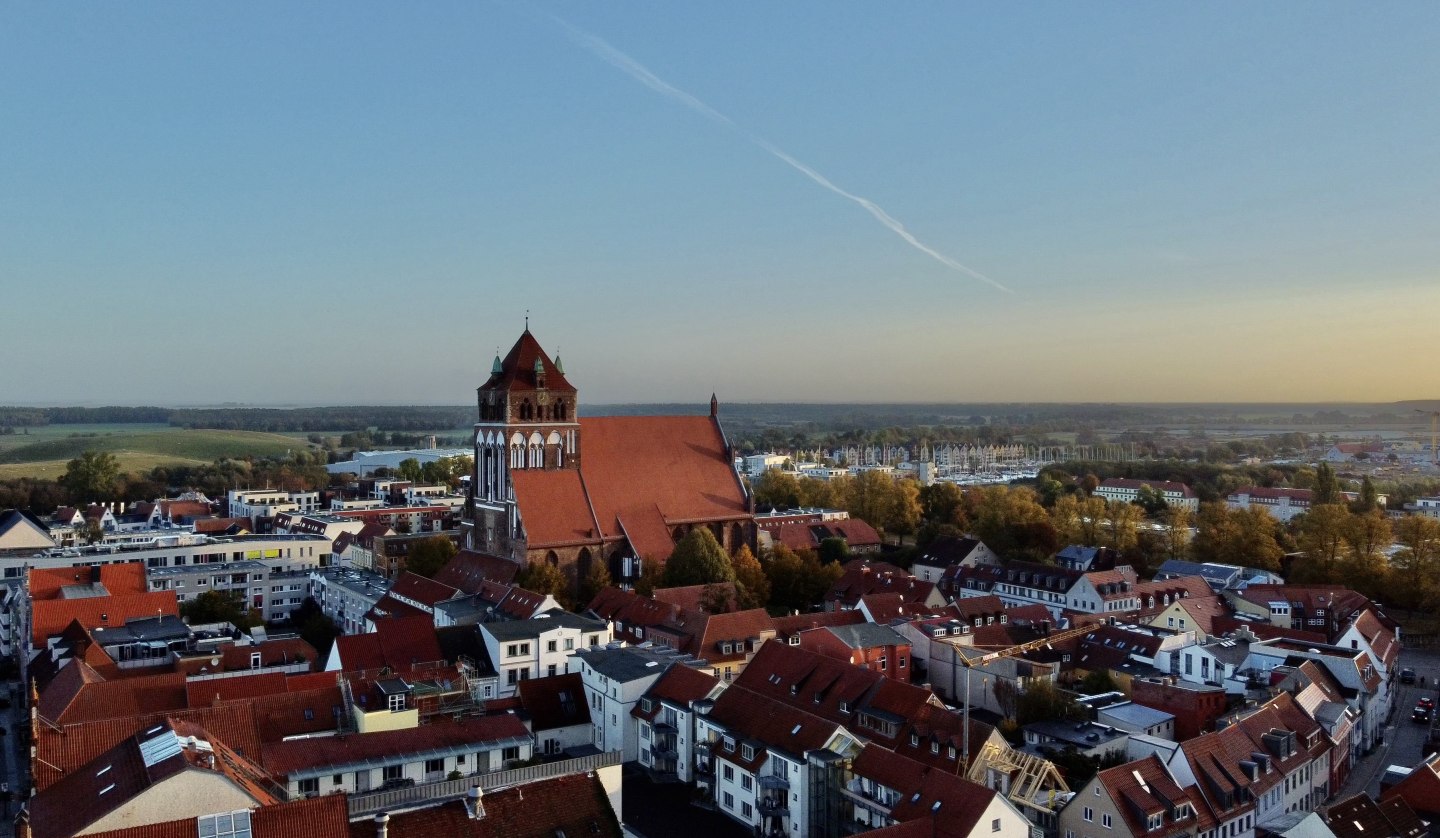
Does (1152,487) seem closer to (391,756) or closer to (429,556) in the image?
(429,556)

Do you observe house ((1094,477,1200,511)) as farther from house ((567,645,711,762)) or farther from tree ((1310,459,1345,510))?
house ((567,645,711,762))

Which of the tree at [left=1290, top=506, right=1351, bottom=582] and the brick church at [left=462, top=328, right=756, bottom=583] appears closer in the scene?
the brick church at [left=462, top=328, right=756, bottom=583]

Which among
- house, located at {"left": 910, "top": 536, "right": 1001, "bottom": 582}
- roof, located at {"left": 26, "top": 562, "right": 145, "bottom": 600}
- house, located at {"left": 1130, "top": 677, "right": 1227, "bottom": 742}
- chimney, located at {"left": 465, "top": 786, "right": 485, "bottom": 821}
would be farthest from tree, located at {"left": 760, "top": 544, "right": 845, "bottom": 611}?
chimney, located at {"left": 465, "top": 786, "right": 485, "bottom": 821}

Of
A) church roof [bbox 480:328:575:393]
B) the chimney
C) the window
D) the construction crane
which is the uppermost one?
church roof [bbox 480:328:575:393]

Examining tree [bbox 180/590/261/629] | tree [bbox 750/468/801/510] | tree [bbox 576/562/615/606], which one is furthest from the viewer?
tree [bbox 750/468/801/510]

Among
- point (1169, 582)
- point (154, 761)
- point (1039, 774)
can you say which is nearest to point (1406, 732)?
point (1169, 582)

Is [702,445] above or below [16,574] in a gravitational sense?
above

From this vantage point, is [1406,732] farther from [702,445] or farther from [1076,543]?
[702,445]
